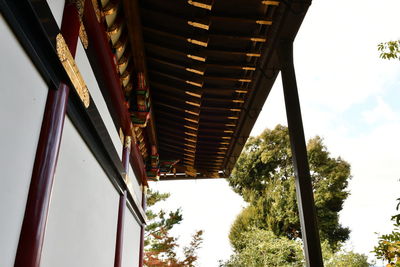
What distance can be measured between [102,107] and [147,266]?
1129cm

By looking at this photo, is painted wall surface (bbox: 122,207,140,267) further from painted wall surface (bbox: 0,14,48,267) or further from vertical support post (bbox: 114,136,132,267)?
painted wall surface (bbox: 0,14,48,267)

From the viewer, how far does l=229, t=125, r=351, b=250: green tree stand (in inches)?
613

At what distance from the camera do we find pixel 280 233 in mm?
15344

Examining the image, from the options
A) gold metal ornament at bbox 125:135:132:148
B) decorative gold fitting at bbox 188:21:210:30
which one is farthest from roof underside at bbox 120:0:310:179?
gold metal ornament at bbox 125:135:132:148

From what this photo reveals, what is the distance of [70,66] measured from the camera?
197 centimetres

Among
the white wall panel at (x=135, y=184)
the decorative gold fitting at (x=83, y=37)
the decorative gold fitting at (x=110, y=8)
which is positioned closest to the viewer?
the decorative gold fitting at (x=83, y=37)

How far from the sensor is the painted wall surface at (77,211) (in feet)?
6.22

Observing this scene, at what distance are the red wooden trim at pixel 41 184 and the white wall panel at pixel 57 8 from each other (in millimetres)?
467

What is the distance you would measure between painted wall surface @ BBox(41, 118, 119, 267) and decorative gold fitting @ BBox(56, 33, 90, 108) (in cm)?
24

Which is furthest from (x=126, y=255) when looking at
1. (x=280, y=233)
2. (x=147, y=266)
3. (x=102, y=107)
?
(x=280, y=233)

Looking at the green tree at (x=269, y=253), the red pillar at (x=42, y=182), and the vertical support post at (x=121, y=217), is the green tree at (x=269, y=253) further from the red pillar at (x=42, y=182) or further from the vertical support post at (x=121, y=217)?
the red pillar at (x=42, y=182)

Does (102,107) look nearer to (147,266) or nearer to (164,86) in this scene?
(164,86)

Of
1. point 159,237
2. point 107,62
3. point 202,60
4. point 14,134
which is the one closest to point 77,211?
point 14,134

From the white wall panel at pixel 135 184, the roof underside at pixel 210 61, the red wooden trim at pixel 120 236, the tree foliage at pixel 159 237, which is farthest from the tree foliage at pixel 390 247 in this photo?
the tree foliage at pixel 159 237
